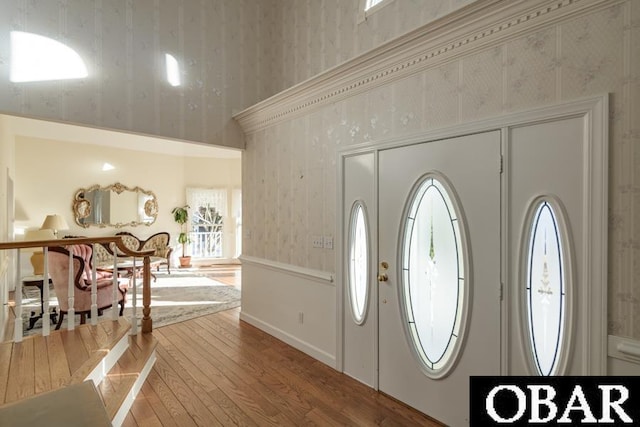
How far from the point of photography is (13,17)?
2.82m

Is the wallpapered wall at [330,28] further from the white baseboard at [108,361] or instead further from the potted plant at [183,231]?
the potted plant at [183,231]

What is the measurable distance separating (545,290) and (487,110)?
3.81 feet

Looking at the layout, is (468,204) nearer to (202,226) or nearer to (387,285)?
(387,285)

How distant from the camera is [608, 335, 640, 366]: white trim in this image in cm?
157

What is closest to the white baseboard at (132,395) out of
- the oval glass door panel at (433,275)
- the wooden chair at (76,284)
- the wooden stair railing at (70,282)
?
the wooden stair railing at (70,282)

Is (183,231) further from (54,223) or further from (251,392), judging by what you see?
(251,392)

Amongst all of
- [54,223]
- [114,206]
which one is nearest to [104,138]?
[114,206]

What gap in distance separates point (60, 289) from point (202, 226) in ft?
18.2

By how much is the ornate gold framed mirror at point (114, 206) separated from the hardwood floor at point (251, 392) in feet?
Answer: 18.4

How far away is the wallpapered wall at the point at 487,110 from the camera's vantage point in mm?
1602

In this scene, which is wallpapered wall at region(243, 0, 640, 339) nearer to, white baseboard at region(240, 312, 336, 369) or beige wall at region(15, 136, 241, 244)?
white baseboard at region(240, 312, 336, 369)

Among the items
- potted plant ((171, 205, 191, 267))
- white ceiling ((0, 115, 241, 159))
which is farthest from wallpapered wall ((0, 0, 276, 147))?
potted plant ((171, 205, 191, 267))

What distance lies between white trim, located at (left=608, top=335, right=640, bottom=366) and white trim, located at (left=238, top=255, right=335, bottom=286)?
2076mm

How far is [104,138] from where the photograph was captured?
7270 mm
